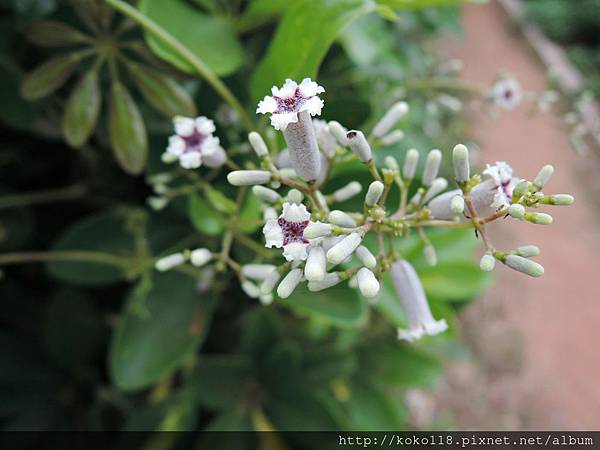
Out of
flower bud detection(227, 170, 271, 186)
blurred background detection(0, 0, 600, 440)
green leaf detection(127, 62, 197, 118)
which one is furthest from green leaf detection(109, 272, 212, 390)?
flower bud detection(227, 170, 271, 186)

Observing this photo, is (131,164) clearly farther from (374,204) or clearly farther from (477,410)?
(477,410)

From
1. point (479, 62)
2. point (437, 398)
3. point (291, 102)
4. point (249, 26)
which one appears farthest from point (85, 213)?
point (479, 62)

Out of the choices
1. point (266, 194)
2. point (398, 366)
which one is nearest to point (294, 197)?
point (266, 194)

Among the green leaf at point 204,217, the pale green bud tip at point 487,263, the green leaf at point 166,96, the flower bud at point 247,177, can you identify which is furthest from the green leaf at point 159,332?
the pale green bud tip at point 487,263

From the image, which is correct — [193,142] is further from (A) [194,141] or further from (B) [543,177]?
(B) [543,177]

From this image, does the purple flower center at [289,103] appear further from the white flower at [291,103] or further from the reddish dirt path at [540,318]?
the reddish dirt path at [540,318]

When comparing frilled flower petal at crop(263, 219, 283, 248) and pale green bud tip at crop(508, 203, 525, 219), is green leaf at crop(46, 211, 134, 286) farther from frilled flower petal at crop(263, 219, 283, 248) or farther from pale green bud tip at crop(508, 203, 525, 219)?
pale green bud tip at crop(508, 203, 525, 219)
